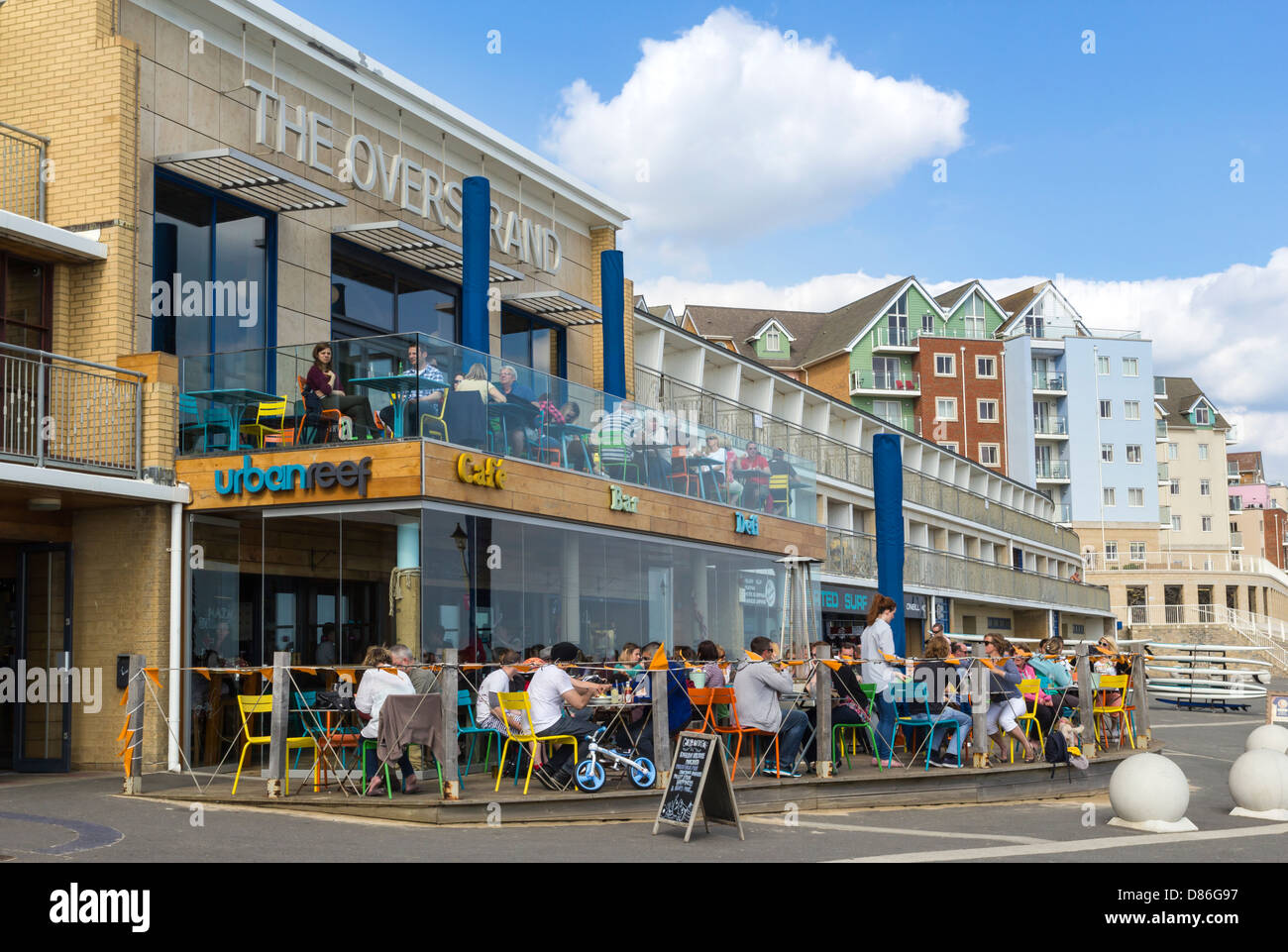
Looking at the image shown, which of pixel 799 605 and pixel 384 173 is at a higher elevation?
pixel 384 173

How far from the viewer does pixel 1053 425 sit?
80.7 metres

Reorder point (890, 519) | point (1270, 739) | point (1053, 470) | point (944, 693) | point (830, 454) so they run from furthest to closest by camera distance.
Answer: point (1053, 470), point (830, 454), point (890, 519), point (1270, 739), point (944, 693)

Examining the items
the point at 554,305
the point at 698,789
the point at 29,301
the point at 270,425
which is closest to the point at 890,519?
the point at 554,305

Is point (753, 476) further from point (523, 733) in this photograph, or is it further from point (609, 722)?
Result: point (523, 733)

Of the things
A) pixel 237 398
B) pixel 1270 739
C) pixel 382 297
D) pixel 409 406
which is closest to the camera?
pixel 409 406


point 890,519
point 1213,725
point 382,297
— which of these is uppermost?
point 382,297

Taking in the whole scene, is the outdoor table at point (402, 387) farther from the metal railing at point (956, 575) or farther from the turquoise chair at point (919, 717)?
the metal railing at point (956, 575)

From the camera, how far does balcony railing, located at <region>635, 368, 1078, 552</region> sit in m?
28.8

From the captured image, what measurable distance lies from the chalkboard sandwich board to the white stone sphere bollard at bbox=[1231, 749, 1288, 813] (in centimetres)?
493

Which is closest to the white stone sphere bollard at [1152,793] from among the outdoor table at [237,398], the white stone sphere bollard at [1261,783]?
the white stone sphere bollard at [1261,783]

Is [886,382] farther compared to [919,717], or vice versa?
[886,382]

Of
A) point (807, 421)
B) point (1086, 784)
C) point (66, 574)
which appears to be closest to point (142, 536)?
point (66, 574)

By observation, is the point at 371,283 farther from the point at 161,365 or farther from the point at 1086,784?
the point at 1086,784

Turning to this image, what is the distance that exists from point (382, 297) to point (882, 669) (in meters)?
9.91
